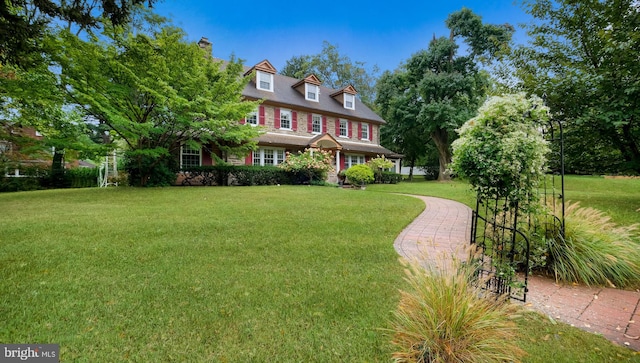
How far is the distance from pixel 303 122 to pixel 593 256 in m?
17.6

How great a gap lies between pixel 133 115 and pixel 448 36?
23.1 metres

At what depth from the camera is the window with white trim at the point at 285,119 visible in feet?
61.5

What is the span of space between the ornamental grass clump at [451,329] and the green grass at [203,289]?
0.23 m

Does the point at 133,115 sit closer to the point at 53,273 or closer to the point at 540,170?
the point at 53,273

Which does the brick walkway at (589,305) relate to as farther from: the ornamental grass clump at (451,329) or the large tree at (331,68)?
the large tree at (331,68)

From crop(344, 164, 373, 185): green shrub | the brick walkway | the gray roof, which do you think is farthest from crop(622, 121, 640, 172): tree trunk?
the gray roof

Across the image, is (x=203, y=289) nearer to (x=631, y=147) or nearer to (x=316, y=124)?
(x=631, y=147)

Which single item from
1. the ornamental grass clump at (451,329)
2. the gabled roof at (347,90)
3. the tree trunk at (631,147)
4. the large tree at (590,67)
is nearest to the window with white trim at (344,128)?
the gabled roof at (347,90)

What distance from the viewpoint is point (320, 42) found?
33625mm

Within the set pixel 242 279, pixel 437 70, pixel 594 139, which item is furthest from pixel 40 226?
pixel 437 70

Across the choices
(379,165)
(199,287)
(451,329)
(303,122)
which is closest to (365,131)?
(379,165)

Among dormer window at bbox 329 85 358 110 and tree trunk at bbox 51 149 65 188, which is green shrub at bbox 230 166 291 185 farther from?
tree trunk at bbox 51 149 65 188

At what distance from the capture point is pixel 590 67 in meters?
7.49

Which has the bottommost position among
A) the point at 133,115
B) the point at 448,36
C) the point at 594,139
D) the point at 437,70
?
the point at 594,139
